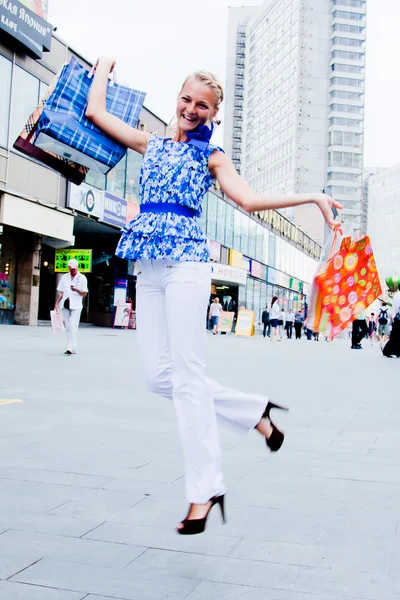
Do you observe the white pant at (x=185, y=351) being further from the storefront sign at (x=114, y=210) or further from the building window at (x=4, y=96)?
the storefront sign at (x=114, y=210)

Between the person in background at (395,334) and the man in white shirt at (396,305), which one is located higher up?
the man in white shirt at (396,305)

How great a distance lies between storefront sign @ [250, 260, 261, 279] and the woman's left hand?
50.2 m

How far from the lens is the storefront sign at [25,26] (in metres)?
22.7

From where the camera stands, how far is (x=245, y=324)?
32.7 meters

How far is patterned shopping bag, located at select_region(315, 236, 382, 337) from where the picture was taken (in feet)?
10.6

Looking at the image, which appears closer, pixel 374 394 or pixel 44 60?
pixel 374 394

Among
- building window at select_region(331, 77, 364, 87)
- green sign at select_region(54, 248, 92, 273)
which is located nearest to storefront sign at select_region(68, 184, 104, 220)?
green sign at select_region(54, 248, 92, 273)

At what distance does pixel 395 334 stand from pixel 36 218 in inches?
515

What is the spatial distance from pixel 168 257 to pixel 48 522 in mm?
1215

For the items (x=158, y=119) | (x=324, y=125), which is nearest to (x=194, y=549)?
(x=158, y=119)

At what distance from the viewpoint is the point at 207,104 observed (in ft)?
10.4

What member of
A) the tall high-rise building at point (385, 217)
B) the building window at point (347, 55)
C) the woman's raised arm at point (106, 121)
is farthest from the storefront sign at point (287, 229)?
the tall high-rise building at point (385, 217)

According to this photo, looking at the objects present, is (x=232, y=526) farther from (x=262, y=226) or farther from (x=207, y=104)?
(x=262, y=226)

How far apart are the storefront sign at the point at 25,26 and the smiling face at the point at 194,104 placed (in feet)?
70.4
